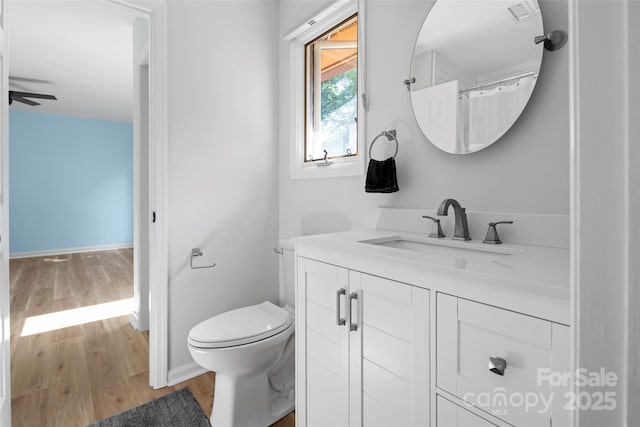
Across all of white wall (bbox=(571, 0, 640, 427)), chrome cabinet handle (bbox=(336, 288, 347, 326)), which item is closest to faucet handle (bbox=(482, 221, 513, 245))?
chrome cabinet handle (bbox=(336, 288, 347, 326))

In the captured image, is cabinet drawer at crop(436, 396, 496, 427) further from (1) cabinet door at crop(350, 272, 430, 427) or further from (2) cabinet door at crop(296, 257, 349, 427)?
(2) cabinet door at crop(296, 257, 349, 427)

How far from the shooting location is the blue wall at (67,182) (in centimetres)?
523

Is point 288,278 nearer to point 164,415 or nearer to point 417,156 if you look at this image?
point 164,415

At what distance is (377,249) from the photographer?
99cm

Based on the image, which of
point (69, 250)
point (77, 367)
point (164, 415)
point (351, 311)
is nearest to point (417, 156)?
point (351, 311)

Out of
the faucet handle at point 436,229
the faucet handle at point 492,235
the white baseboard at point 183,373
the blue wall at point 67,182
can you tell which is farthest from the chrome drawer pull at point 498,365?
the blue wall at point 67,182

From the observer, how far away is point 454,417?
751 millimetres

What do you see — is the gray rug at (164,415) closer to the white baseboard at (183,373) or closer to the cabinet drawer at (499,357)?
the white baseboard at (183,373)

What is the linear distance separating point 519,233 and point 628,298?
0.88m

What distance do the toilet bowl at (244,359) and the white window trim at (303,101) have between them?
85 centimetres

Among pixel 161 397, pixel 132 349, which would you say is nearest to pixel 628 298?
pixel 161 397

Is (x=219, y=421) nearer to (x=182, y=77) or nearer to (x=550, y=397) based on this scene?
(x=550, y=397)

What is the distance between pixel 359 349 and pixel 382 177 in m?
0.76

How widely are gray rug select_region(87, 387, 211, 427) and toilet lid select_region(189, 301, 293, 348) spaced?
0.44 meters
